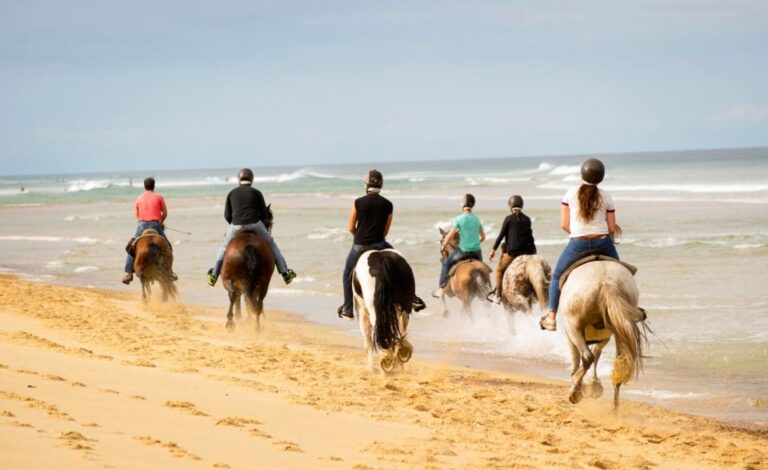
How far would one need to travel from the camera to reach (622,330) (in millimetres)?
7934

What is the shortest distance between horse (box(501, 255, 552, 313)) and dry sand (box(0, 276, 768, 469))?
2.21 meters

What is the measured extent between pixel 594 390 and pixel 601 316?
732 millimetres

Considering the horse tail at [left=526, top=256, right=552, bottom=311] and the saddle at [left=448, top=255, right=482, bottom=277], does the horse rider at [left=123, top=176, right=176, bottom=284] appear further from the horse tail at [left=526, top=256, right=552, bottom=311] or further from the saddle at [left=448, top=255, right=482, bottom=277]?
the horse tail at [left=526, top=256, right=552, bottom=311]

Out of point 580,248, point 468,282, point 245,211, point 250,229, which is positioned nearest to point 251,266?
point 250,229

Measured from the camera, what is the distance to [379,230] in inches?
422

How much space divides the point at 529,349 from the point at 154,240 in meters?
6.93

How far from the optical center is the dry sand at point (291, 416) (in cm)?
587

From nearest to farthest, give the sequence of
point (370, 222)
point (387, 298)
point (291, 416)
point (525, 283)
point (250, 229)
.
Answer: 1. point (291, 416)
2. point (387, 298)
3. point (370, 222)
4. point (250, 229)
5. point (525, 283)

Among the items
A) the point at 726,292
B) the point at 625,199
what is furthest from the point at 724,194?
the point at 726,292

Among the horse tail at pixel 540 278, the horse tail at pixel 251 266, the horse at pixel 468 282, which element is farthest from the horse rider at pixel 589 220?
the horse at pixel 468 282

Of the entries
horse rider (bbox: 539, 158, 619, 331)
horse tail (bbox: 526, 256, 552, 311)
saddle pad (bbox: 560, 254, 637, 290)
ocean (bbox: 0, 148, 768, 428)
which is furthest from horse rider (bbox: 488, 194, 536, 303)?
saddle pad (bbox: 560, 254, 637, 290)

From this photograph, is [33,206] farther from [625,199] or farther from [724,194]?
[724,194]

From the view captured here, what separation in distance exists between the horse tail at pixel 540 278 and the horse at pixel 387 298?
10.9ft

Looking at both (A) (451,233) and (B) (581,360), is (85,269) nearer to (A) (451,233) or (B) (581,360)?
(A) (451,233)
